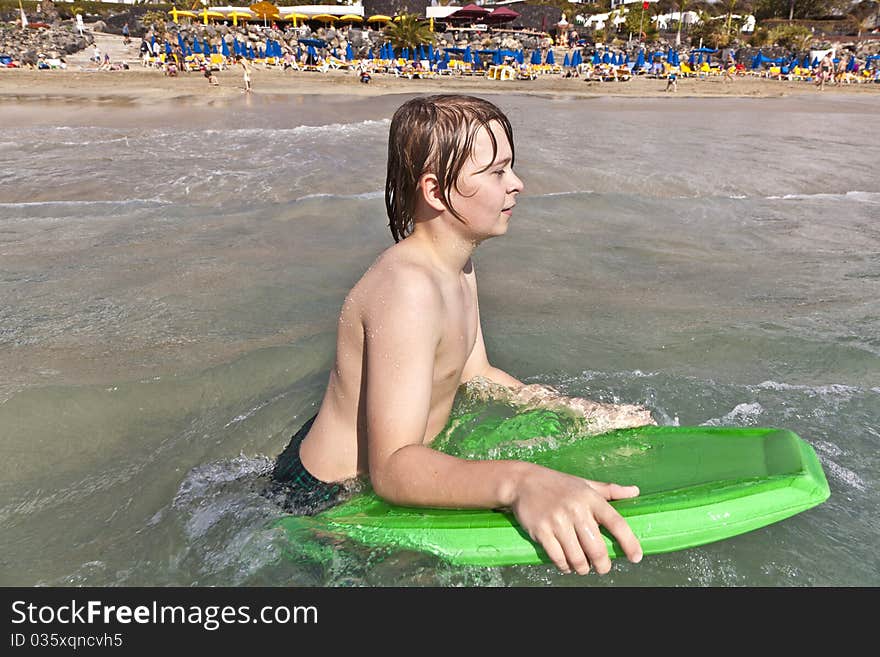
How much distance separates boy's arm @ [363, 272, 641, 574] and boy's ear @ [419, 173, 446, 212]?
22cm

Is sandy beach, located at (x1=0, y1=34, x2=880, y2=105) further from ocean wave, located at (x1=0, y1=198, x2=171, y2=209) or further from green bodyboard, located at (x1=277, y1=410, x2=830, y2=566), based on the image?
green bodyboard, located at (x1=277, y1=410, x2=830, y2=566)

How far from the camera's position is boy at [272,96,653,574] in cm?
127

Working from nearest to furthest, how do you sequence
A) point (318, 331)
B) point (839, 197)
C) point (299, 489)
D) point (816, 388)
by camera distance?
point (299, 489)
point (816, 388)
point (318, 331)
point (839, 197)

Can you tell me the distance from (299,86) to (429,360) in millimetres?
23298

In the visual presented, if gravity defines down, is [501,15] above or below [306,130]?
above

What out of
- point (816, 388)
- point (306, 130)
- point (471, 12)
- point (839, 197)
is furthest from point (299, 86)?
point (816, 388)

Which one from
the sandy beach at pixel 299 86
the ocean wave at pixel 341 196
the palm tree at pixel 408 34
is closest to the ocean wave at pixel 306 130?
the ocean wave at pixel 341 196

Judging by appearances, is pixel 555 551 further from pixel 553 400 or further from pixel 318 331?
pixel 318 331

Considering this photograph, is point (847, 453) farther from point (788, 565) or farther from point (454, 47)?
point (454, 47)

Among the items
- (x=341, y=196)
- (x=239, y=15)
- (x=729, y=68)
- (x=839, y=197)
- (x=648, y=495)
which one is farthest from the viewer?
(x=239, y=15)

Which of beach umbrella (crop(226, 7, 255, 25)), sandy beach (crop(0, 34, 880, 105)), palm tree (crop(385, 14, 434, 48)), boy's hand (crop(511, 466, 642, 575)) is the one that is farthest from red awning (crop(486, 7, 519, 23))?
boy's hand (crop(511, 466, 642, 575))

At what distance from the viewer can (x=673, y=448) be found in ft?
6.33

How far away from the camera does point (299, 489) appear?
6.42 feet

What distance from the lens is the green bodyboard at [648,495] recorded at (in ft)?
4.82
